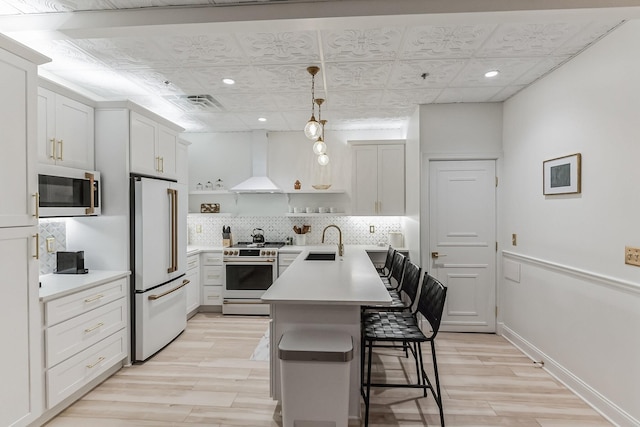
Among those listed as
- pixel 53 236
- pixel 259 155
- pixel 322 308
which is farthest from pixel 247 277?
pixel 322 308

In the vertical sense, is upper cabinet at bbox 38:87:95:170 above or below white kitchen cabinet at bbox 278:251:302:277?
above

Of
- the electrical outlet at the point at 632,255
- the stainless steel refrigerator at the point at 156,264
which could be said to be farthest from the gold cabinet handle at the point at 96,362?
the electrical outlet at the point at 632,255

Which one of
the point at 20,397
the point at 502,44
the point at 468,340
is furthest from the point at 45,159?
the point at 468,340

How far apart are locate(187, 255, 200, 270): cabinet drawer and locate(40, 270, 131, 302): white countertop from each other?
1444 millimetres

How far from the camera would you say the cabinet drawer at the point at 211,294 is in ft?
16.0

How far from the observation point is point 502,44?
260 centimetres

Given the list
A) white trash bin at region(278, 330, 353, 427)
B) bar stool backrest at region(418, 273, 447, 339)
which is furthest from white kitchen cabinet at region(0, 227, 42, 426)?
bar stool backrest at region(418, 273, 447, 339)

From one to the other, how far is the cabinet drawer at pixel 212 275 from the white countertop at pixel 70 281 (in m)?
1.81

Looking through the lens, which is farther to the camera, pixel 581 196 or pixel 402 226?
pixel 402 226

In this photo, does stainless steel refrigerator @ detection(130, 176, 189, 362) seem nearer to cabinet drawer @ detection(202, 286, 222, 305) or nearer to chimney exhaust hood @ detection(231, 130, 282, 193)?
cabinet drawer @ detection(202, 286, 222, 305)

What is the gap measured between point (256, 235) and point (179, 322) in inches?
70.4

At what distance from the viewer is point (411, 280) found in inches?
115

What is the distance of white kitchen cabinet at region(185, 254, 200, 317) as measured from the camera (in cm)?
456

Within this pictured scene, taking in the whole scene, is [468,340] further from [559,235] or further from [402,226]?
[402,226]
